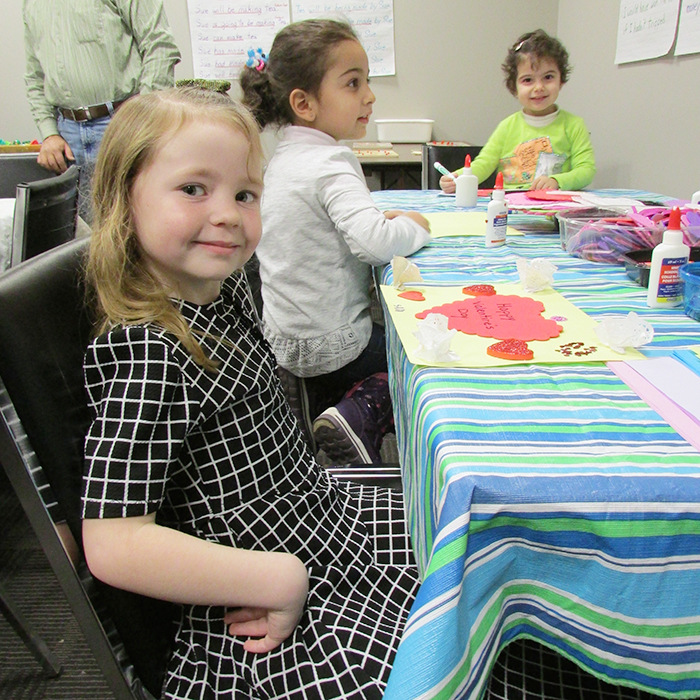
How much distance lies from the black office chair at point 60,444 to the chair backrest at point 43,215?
65 cm

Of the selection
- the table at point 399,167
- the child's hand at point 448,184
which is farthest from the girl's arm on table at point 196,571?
the table at point 399,167

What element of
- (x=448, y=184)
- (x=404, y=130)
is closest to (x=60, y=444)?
(x=448, y=184)

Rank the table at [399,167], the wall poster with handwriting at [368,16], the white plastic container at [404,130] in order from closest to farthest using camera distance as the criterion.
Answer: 1. the table at [399,167]
2. the wall poster with handwriting at [368,16]
3. the white plastic container at [404,130]

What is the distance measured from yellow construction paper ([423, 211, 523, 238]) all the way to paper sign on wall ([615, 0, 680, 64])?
4.05 feet

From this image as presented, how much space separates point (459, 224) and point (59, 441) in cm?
118

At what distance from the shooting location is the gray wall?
9.09 ft

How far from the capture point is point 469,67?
11.6 ft

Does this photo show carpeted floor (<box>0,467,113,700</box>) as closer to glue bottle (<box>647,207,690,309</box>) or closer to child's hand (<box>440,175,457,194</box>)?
glue bottle (<box>647,207,690,309</box>)

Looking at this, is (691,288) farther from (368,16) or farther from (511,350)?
(368,16)

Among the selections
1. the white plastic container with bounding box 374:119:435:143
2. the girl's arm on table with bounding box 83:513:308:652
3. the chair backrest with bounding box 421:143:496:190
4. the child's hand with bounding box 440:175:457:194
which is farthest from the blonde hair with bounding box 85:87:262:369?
the white plastic container with bounding box 374:119:435:143

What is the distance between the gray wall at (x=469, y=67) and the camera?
9.09 feet

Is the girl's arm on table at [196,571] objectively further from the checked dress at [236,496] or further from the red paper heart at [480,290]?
the red paper heart at [480,290]

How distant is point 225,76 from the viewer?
11.6 ft

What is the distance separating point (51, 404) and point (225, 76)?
3544 millimetres
